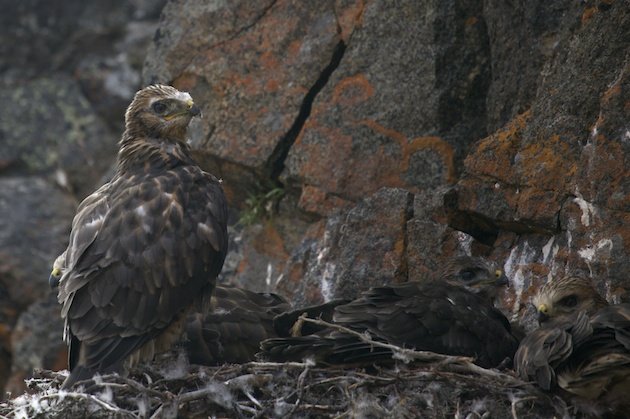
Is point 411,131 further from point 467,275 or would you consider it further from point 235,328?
point 235,328

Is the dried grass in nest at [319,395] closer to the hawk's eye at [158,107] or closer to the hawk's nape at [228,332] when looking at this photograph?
the hawk's nape at [228,332]

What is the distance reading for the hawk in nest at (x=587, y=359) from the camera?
23.6 feet

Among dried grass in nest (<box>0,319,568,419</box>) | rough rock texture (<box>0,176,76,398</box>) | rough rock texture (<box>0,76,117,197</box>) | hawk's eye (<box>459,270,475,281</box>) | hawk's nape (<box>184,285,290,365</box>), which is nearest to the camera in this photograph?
dried grass in nest (<box>0,319,568,419</box>)

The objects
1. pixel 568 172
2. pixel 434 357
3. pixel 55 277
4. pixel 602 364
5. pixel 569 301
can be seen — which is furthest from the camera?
pixel 55 277

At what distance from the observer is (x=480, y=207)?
9.16 m

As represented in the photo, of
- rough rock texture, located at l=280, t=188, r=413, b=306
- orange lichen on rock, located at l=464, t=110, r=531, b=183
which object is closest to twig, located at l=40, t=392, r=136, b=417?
rough rock texture, located at l=280, t=188, r=413, b=306

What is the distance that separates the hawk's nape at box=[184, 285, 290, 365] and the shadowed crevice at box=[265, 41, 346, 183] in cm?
166

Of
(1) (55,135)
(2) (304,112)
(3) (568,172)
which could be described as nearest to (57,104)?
(1) (55,135)

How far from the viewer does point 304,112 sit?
10.5 meters

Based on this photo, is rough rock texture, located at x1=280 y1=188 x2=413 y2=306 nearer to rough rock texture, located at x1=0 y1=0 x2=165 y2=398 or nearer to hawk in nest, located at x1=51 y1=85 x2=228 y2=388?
hawk in nest, located at x1=51 y1=85 x2=228 y2=388

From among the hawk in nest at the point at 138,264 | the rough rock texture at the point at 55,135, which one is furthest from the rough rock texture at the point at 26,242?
the hawk in nest at the point at 138,264

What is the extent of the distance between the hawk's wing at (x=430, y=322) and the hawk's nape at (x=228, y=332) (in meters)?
0.81

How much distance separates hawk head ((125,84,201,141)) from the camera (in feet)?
31.4

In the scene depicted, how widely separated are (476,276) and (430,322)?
0.80m
